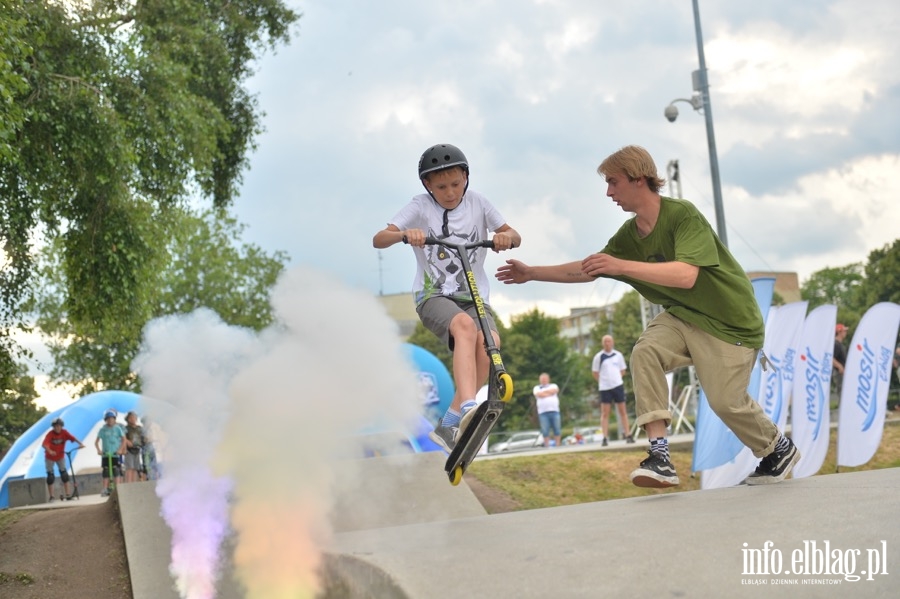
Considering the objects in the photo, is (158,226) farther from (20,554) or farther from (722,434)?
(722,434)

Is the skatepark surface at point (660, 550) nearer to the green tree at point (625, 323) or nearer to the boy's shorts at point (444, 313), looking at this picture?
the boy's shorts at point (444, 313)

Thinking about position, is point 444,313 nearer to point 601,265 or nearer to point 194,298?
point 601,265

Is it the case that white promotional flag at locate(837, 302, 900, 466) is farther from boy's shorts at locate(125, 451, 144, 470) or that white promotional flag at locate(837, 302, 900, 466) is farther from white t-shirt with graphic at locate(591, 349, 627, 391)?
boy's shorts at locate(125, 451, 144, 470)

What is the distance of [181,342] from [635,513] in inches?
283

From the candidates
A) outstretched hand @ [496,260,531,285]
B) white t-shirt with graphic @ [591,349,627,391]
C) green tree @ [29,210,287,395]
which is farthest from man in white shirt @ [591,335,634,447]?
green tree @ [29,210,287,395]

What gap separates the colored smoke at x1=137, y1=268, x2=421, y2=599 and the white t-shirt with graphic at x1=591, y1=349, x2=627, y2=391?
8532 mm

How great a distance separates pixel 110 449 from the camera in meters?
16.3

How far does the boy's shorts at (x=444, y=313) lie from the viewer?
5.92m

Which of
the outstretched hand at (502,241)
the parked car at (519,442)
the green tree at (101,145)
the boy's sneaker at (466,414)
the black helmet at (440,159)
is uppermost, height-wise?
the green tree at (101,145)

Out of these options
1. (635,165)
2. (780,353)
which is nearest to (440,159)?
(635,165)

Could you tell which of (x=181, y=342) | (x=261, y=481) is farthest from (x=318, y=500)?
(x=181, y=342)

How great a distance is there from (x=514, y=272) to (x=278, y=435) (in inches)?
92.5

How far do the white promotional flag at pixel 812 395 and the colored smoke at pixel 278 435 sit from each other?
6994 mm

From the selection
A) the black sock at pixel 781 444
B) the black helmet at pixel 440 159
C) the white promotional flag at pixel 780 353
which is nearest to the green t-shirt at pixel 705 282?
the black sock at pixel 781 444
